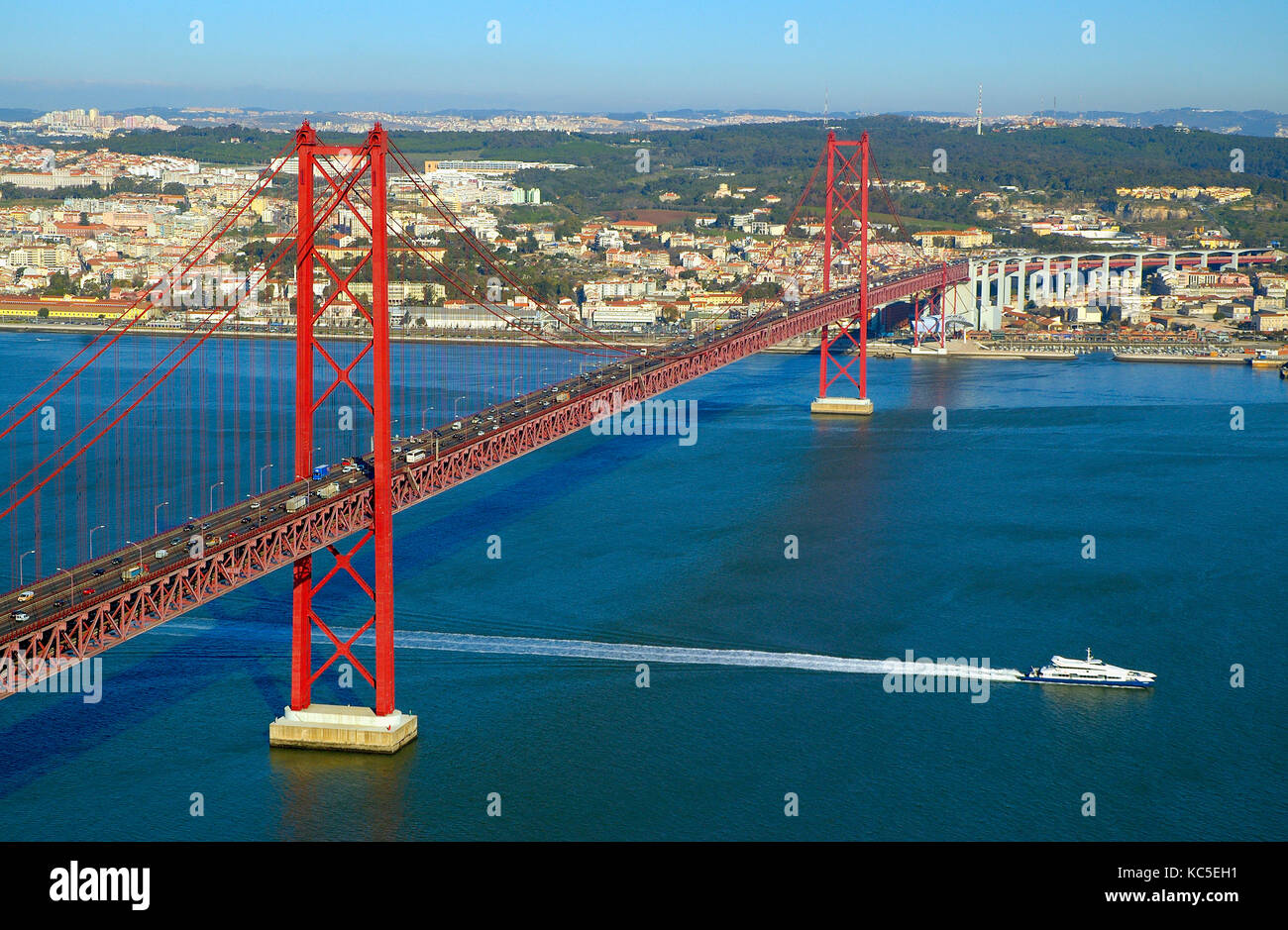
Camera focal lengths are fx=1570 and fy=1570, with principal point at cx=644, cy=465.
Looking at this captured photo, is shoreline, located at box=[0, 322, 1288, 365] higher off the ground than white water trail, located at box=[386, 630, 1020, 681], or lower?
higher

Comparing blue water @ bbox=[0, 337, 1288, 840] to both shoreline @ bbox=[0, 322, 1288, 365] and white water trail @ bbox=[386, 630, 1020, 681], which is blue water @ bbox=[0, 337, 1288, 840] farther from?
shoreline @ bbox=[0, 322, 1288, 365]

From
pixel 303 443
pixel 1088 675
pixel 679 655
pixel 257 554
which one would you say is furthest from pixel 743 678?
pixel 257 554

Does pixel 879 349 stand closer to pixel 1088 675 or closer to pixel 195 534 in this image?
pixel 1088 675

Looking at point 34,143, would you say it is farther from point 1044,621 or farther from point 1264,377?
point 1044,621

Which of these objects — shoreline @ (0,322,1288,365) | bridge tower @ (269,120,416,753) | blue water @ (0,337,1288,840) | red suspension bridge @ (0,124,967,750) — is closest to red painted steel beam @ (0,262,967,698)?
red suspension bridge @ (0,124,967,750)

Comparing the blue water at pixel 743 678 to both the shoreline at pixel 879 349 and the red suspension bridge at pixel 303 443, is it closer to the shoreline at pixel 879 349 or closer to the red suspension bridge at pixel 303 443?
the red suspension bridge at pixel 303 443

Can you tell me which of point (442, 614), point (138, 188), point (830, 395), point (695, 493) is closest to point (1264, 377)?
point (830, 395)

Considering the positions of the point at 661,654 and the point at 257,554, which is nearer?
the point at 257,554

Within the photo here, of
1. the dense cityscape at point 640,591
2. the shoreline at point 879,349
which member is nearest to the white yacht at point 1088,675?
the dense cityscape at point 640,591
